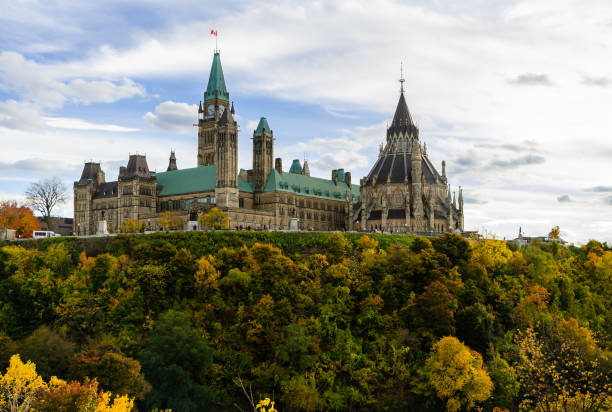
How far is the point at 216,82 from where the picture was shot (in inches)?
5256

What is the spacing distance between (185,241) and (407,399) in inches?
1177

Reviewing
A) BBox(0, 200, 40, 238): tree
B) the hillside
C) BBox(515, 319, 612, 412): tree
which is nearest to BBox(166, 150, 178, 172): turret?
BBox(0, 200, 40, 238): tree

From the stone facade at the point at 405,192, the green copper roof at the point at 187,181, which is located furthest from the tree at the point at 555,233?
the green copper roof at the point at 187,181

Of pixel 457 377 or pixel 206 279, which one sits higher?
pixel 206 279

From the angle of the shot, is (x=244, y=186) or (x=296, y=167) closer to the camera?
(x=244, y=186)

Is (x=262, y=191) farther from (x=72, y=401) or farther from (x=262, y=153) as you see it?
(x=72, y=401)

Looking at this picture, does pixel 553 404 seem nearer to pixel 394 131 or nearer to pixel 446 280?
pixel 446 280

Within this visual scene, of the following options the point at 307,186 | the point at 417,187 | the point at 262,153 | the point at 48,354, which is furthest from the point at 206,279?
the point at 307,186

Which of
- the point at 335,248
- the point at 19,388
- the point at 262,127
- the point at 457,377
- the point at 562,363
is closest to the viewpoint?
the point at 19,388

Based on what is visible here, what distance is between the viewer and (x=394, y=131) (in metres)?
125

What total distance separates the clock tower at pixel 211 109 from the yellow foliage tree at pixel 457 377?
88469mm

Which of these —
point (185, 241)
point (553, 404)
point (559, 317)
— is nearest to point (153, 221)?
point (185, 241)

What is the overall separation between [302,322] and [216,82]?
8735cm

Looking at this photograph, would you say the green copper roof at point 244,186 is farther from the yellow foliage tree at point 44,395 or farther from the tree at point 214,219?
the yellow foliage tree at point 44,395
